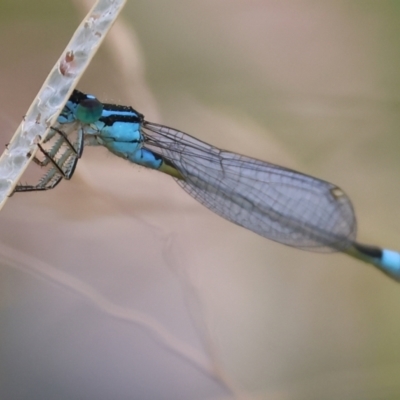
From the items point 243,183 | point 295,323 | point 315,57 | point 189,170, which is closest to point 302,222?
point 243,183

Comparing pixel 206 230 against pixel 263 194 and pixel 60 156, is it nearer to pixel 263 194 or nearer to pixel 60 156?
pixel 263 194

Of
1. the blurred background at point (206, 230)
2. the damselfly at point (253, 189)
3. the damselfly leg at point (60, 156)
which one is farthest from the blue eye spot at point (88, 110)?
the blurred background at point (206, 230)

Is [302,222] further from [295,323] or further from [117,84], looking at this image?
[117,84]

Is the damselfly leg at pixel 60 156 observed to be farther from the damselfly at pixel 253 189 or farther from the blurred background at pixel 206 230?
the blurred background at pixel 206 230

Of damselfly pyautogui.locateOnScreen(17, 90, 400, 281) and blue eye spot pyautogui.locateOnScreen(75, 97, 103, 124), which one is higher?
damselfly pyautogui.locateOnScreen(17, 90, 400, 281)

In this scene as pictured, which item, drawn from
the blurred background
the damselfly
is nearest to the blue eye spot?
the damselfly

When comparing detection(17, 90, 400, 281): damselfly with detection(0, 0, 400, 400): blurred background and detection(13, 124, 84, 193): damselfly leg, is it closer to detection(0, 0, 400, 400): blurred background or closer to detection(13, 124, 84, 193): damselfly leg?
detection(13, 124, 84, 193): damselfly leg
